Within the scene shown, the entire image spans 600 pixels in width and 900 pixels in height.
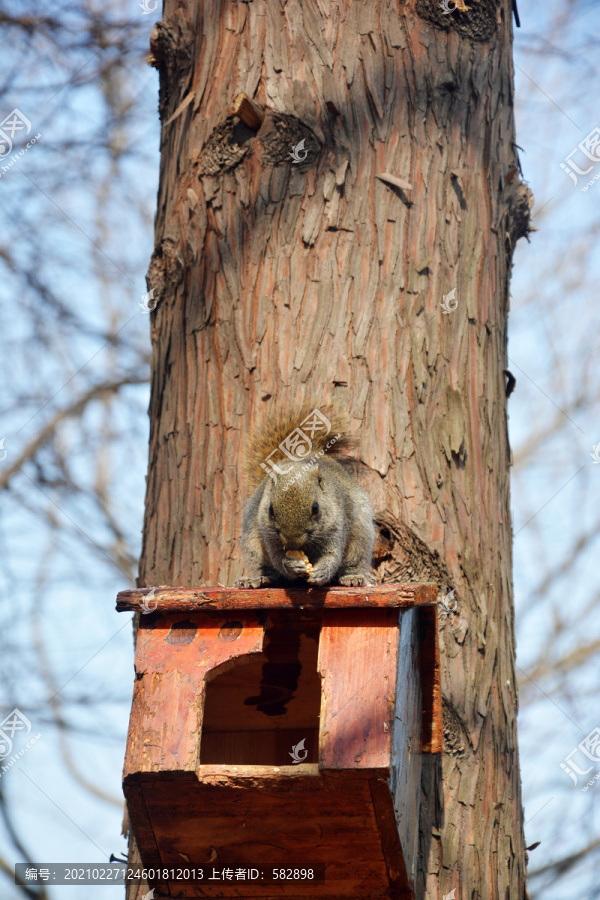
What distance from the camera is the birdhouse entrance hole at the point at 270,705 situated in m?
2.29

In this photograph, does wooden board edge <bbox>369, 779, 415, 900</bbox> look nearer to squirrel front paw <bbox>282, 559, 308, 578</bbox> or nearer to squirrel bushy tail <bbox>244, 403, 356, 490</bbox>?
squirrel front paw <bbox>282, 559, 308, 578</bbox>

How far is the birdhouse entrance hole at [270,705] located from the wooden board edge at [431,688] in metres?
0.28

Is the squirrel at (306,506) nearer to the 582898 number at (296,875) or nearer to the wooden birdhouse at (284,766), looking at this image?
the wooden birdhouse at (284,766)

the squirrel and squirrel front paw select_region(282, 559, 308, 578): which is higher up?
the squirrel

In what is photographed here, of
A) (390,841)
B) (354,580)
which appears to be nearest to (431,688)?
(354,580)

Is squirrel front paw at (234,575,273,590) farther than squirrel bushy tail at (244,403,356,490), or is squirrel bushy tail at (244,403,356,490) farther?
squirrel bushy tail at (244,403,356,490)

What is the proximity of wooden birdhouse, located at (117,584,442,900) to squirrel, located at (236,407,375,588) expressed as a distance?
0.94ft

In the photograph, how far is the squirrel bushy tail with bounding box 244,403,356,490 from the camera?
2.64 m

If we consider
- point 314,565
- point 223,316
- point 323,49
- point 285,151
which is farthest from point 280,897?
point 323,49

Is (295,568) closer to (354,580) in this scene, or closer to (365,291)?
(354,580)

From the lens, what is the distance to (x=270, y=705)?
2.42 m

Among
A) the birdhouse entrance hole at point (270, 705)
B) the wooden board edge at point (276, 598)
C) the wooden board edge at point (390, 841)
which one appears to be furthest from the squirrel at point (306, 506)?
the wooden board edge at point (390, 841)

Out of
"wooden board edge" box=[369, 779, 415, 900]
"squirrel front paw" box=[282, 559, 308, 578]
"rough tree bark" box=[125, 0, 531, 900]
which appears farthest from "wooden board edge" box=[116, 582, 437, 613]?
"rough tree bark" box=[125, 0, 531, 900]

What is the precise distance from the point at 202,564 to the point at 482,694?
879 mm
